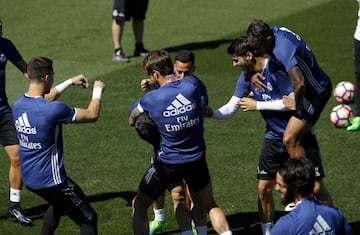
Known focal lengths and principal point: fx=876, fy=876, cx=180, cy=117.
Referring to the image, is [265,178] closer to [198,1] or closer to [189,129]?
[189,129]

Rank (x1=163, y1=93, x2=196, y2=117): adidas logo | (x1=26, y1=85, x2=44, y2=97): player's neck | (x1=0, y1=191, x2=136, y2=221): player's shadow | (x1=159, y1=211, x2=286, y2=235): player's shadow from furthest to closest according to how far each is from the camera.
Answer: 1. (x1=0, y1=191, x2=136, y2=221): player's shadow
2. (x1=159, y1=211, x2=286, y2=235): player's shadow
3. (x1=26, y1=85, x2=44, y2=97): player's neck
4. (x1=163, y1=93, x2=196, y2=117): adidas logo

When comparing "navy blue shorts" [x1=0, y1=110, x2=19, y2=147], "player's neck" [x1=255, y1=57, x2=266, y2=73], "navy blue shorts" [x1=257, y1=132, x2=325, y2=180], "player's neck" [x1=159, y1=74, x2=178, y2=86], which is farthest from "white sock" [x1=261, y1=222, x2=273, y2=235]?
"navy blue shorts" [x1=0, y1=110, x2=19, y2=147]

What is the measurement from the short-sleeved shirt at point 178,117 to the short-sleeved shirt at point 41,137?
0.90 m

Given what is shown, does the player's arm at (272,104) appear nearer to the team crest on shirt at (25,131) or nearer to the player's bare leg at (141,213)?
the player's bare leg at (141,213)

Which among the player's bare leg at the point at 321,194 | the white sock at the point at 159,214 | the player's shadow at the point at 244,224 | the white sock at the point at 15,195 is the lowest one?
the player's shadow at the point at 244,224

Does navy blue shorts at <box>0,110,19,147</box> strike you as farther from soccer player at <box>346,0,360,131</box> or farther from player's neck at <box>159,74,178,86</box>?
soccer player at <box>346,0,360,131</box>

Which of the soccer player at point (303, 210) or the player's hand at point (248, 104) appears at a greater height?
the soccer player at point (303, 210)

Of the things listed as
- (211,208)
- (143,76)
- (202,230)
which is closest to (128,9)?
(143,76)

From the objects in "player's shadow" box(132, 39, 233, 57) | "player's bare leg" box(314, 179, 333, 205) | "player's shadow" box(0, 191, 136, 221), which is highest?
"player's bare leg" box(314, 179, 333, 205)

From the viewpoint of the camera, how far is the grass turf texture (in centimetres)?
1191

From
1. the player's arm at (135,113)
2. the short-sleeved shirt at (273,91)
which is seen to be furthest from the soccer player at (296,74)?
the player's arm at (135,113)

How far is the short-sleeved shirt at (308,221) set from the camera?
7336mm

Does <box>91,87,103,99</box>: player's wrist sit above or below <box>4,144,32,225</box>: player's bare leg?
above

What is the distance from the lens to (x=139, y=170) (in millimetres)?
13023
